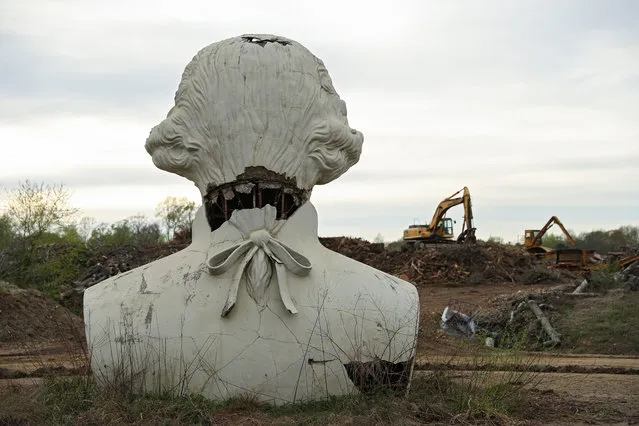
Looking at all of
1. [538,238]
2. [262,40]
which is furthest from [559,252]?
[262,40]

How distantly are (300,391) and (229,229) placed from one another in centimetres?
105

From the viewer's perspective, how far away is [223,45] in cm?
545

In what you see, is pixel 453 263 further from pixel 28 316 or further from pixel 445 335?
pixel 28 316

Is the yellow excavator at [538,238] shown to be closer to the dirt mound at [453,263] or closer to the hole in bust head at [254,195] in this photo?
the dirt mound at [453,263]

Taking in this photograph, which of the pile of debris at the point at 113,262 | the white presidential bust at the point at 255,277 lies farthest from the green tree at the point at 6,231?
the white presidential bust at the point at 255,277

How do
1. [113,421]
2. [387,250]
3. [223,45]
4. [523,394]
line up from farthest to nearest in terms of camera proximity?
1. [387,250]
2. [523,394]
3. [223,45]
4. [113,421]

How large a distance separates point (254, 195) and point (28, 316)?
14209 millimetres

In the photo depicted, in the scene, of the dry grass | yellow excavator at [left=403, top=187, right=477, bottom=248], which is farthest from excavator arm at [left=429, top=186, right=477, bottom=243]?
the dry grass

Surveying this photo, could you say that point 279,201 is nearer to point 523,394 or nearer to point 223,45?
point 223,45

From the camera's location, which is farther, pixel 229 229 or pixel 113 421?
pixel 229 229

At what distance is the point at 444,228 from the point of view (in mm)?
35250

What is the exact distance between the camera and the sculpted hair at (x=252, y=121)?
520 cm

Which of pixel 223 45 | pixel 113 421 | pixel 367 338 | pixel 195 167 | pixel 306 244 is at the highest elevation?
pixel 223 45

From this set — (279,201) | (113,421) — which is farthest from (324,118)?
(113,421)
